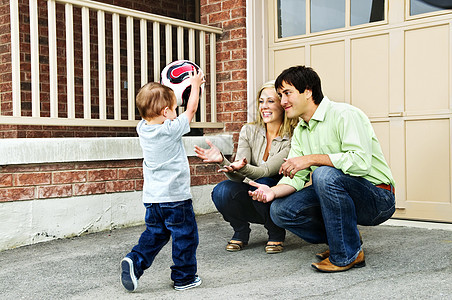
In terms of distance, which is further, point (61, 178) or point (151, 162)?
point (61, 178)

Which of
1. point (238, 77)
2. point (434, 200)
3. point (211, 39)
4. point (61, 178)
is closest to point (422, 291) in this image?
point (434, 200)

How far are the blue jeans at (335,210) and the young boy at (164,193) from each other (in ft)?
2.19

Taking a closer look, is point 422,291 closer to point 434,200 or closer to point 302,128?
point 302,128

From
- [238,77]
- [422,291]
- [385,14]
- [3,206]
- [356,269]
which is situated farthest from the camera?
[238,77]

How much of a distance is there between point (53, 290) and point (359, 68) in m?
3.11

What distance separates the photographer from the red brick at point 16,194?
3869 mm

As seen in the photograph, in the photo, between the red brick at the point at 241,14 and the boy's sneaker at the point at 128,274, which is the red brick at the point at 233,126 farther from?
the boy's sneaker at the point at 128,274

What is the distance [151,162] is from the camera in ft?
9.14

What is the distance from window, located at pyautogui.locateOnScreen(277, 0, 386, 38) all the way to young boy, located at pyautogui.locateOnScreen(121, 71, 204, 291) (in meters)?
2.39

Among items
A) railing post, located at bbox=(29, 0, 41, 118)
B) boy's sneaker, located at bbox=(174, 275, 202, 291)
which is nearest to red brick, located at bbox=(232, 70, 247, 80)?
railing post, located at bbox=(29, 0, 41, 118)

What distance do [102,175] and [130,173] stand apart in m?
0.28

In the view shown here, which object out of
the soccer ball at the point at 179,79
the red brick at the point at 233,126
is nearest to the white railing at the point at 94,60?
the red brick at the point at 233,126

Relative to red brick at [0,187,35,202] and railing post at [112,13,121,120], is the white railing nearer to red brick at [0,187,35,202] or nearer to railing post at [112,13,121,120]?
railing post at [112,13,121,120]

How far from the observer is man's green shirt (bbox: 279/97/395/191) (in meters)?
2.91
